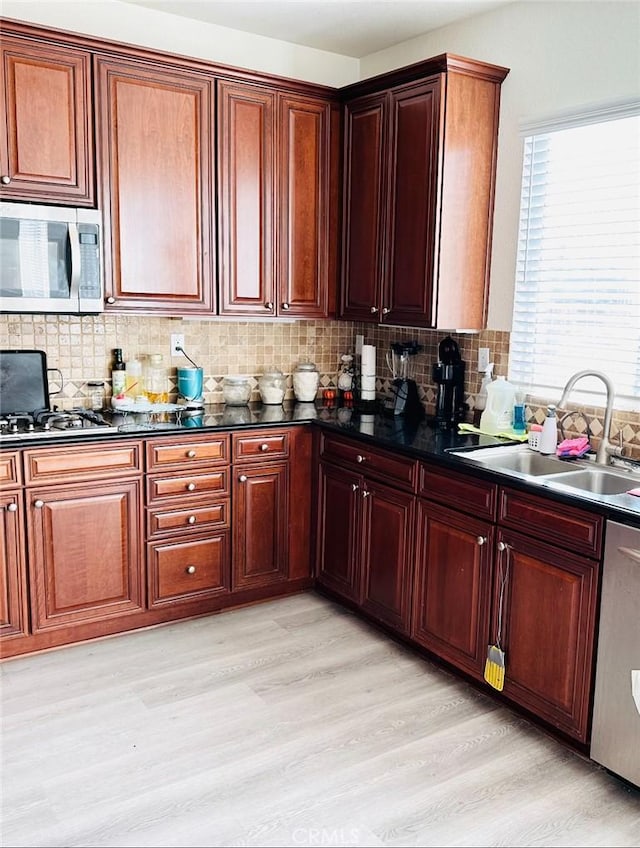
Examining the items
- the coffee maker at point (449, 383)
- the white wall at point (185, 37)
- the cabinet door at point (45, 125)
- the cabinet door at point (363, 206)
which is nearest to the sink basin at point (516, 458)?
the coffee maker at point (449, 383)

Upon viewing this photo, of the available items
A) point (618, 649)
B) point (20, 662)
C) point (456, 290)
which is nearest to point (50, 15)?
point (456, 290)

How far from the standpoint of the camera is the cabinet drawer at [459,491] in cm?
268

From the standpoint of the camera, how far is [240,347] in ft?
13.1

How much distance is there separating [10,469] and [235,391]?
129 centimetres

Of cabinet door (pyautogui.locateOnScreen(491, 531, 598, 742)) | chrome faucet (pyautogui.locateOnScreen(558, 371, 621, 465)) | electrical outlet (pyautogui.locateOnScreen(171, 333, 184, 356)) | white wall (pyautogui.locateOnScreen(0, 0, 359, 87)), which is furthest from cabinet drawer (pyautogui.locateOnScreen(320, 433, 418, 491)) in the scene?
white wall (pyautogui.locateOnScreen(0, 0, 359, 87))

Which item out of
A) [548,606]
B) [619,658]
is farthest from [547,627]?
[619,658]

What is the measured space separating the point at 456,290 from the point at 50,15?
6.90 feet

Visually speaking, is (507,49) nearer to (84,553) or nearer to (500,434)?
(500,434)

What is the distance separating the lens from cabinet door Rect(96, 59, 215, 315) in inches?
126

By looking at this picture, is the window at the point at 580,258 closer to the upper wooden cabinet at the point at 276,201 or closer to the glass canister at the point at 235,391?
the upper wooden cabinet at the point at 276,201

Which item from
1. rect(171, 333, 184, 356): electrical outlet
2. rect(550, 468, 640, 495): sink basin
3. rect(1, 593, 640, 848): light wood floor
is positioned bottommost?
rect(1, 593, 640, 848): light wood floor

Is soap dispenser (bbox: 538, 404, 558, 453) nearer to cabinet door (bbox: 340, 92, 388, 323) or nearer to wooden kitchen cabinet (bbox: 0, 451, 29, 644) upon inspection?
cabinet door (bbox: 340, 92, 388, 323)

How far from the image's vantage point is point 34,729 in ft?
8.47

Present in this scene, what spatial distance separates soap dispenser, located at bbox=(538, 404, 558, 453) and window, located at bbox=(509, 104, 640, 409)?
0.24 meters
